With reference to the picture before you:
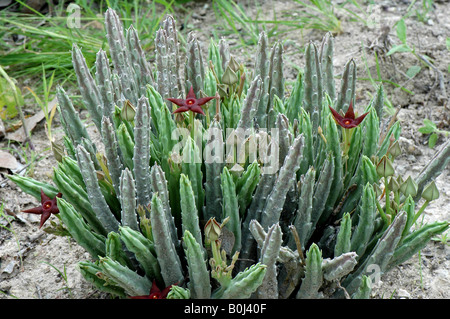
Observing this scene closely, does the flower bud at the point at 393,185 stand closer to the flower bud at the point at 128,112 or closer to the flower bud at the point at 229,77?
the flower bud at the point at 229,77

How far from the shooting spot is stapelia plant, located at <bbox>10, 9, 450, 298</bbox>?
1951mm

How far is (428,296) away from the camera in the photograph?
8.34 feet

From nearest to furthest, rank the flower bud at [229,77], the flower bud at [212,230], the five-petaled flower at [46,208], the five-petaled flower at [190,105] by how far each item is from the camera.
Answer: the flower bud at [212,230]
the five-petaled flower at [190,105]
the five-petaled flower at [46,208]
the flower bud at [229,77]

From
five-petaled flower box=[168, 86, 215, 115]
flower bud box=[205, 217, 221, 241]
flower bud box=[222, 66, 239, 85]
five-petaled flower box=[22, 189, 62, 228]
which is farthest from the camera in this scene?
flower bud box=[222, 66, 239, 85]

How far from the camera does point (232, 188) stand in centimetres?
200

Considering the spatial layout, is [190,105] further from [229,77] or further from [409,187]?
[409,187]

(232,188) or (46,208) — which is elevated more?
(232,188)

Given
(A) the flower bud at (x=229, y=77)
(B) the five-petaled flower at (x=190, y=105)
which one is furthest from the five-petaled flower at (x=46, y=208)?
(A) the flower bud at (x=229, y=77)

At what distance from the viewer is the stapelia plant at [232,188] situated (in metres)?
1.95

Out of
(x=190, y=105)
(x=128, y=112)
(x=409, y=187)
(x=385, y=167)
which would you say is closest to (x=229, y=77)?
(x=190, y=105)

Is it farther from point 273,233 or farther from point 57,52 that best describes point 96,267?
point 57,52

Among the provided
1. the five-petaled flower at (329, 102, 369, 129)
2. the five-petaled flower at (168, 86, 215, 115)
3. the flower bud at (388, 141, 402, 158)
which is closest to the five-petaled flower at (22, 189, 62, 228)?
the five-petaled flower at (168, 86, 215, 115)

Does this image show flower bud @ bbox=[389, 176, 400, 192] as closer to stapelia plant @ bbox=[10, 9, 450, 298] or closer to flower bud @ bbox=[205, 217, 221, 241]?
stapelia plant @ bbox=[10, 9, 450, 298]
